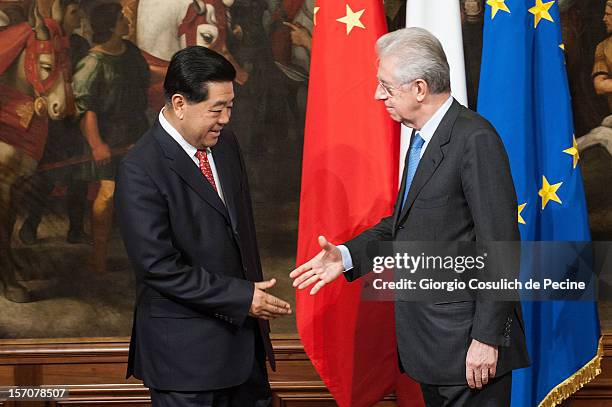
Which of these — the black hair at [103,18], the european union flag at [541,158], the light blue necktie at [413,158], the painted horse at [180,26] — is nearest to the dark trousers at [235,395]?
the light blue necktie at [413,158]

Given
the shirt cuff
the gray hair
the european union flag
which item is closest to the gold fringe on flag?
the european union flag

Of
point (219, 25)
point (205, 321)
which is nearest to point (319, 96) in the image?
point (219, 25)

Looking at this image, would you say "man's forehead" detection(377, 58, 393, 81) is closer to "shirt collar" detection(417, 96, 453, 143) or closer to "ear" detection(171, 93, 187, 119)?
"shirt collar" detection(417, 96, 453, 143)

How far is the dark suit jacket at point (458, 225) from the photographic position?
244 cm

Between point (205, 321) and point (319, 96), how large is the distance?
4.45 ft

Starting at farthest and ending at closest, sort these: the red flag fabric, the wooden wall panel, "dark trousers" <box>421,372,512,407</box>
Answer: the wooden wall panel, the red flag fabric, "dark trousers" <box>421,372,512,407</box>

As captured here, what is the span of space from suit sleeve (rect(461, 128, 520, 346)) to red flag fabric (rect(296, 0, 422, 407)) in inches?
43.2

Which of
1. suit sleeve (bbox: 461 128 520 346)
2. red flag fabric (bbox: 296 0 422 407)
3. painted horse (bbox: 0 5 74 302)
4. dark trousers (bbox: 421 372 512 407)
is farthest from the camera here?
painted horse (bbox: 0 5 74 302)

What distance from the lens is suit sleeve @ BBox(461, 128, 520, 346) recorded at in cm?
243

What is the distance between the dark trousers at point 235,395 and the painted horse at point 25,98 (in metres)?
1.92

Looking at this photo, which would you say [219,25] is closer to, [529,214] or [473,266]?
[529,214]

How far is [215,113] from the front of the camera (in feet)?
9.14

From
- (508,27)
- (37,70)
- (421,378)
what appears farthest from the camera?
(37,70)

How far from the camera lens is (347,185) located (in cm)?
359
